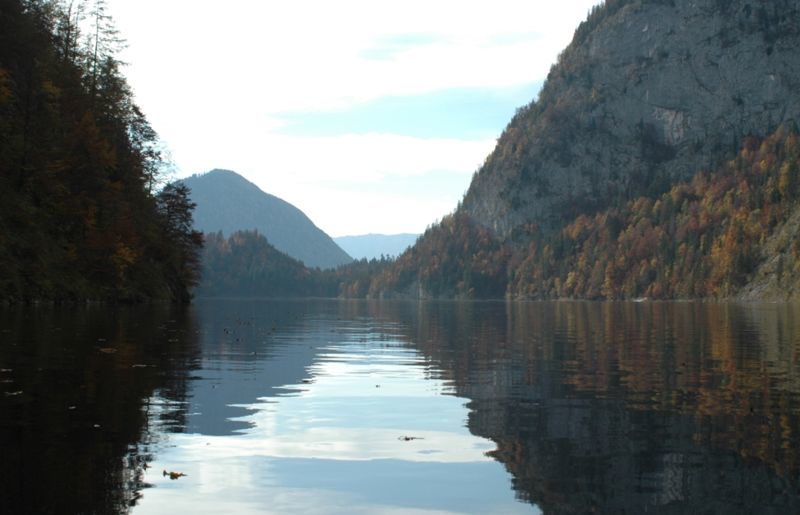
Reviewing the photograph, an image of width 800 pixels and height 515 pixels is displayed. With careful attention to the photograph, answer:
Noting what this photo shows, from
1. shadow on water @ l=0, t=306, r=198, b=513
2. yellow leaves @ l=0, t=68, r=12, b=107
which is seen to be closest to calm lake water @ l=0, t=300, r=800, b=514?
shadow on water @ l=0, t=306, r=198, b=513

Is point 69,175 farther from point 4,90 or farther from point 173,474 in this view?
point 173,474

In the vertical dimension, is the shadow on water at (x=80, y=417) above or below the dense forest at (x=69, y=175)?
below

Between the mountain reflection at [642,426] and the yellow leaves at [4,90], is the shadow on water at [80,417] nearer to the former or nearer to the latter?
the mountain reflection at [642,426]

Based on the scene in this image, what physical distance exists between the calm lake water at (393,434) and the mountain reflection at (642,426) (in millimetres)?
54

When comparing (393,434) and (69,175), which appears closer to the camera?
(393,434)

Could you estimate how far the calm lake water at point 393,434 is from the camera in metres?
11.3

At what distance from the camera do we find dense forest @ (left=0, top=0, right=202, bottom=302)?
237 feet

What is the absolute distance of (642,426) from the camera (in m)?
16.9

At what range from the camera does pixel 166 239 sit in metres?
108

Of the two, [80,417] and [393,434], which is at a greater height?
[80,417]

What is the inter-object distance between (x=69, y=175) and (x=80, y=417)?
7251 centimetres

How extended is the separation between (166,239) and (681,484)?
102m

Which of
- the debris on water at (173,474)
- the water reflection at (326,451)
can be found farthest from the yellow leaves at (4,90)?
the debris on water at (173,474)

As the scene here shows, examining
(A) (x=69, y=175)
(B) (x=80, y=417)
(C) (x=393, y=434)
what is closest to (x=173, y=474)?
(B) (x=80, y=417)
